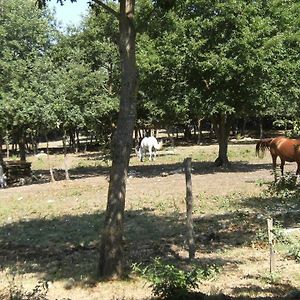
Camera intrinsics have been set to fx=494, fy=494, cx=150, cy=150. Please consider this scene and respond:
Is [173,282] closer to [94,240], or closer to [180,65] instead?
[94,240]

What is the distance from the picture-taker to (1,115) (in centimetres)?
2295

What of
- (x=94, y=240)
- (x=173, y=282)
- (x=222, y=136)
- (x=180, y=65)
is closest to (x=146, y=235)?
(x=94, y=240)

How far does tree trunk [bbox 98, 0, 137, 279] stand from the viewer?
8.73m

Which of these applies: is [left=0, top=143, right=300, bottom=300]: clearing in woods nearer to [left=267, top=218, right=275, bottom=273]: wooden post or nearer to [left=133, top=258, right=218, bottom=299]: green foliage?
[left=267, top=218, right=275, bottom=273]: wooden post

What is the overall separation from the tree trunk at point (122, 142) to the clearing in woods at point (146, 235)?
2.27ft

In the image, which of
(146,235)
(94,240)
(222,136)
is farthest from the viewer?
(222,136)

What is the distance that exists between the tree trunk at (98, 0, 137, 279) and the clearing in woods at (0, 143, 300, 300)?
692mm

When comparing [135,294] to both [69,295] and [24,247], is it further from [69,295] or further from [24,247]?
[24,247]

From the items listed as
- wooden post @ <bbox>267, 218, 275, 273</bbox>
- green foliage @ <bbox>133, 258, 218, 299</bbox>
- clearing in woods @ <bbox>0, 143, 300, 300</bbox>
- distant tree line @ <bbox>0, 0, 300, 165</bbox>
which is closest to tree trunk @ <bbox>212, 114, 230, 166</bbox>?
distant tree line @ <bbox>0, 0, 300, 165</bbox>

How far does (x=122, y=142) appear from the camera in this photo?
8750 millimetres

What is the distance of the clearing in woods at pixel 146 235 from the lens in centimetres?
822

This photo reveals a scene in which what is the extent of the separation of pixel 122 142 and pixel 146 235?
151 inches

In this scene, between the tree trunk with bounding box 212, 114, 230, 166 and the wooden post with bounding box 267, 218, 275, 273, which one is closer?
the wooden post with bounding box 267, 218, 275, 273

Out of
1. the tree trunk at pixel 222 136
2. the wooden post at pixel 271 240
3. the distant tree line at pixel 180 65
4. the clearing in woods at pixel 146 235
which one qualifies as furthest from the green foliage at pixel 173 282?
the tree trunk at pixel 222 136
